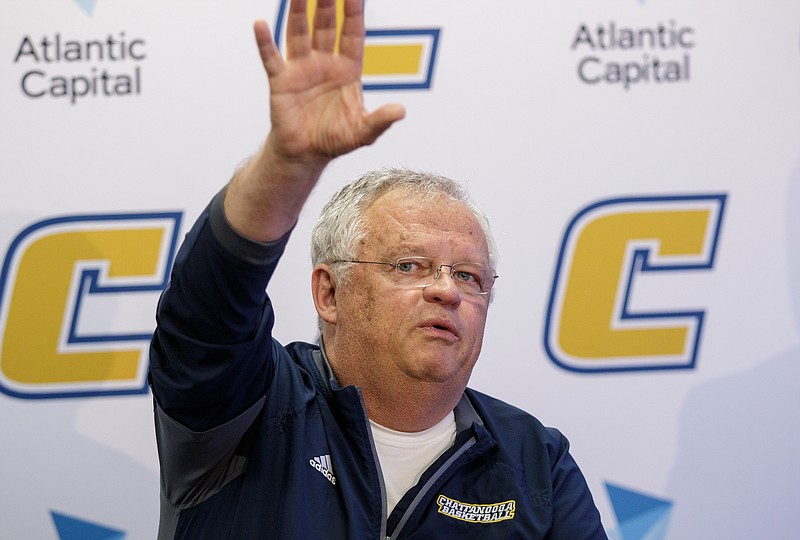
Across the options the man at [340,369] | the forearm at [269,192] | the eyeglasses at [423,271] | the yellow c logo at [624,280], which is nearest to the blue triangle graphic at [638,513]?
the yellow c logo at [624,280]

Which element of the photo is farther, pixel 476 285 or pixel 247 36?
pixel 247 36

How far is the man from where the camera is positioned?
4.50ft

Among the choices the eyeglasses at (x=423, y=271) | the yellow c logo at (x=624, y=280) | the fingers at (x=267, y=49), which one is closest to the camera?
the fingers at (x=267, y=49)

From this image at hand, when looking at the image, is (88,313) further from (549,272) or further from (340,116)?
(340,116)

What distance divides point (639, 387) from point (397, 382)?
3.30ft

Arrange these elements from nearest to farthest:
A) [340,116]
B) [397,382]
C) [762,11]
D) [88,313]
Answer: [340,116]
[397,382]
[88,313]
[762,11]

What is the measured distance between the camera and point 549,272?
8.43 ft

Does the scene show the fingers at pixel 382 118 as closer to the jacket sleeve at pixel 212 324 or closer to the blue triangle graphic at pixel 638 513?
the jacket sleeve at pixel 212 324

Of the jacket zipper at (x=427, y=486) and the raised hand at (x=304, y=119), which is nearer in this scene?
the raised hand at (x=304, y=119)

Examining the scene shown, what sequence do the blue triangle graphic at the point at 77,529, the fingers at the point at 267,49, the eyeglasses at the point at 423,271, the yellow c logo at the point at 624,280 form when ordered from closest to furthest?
1. the fingers at the point at 267,49
2. the eyeglasses at the point at 423,271
3. the blue triangle graphic at the point at 77,529
4. the yellow c logo at the point at 624,280

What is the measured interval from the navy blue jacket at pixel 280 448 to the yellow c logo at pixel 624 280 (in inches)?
24.2

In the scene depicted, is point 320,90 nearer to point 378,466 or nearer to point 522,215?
point 378,466

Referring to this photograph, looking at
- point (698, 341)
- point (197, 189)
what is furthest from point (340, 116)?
point (698, 341)

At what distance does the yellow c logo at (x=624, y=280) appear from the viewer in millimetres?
2574
